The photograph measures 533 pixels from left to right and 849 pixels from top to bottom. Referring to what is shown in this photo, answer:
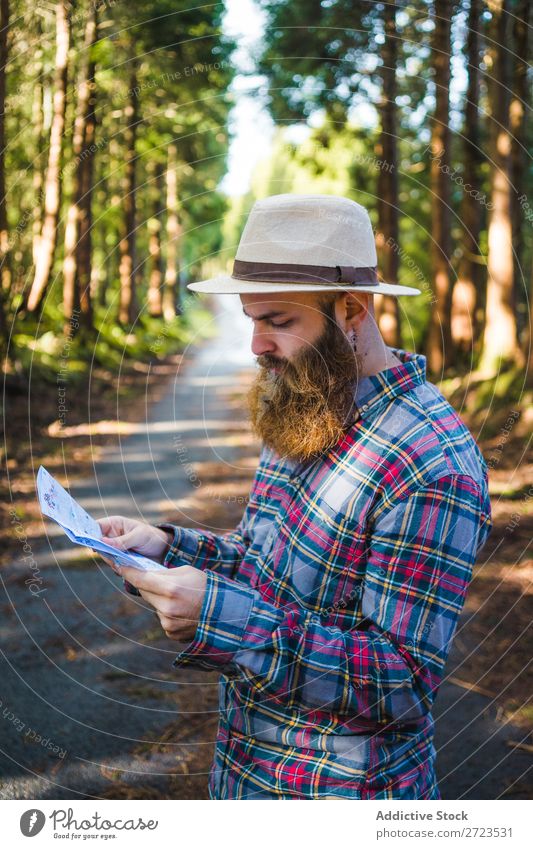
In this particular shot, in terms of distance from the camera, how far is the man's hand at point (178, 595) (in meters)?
1.83

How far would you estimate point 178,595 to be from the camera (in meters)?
1.83

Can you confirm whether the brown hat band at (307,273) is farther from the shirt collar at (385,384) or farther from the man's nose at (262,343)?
the shirt collar at (385,384)

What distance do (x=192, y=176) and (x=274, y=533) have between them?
1129 inches

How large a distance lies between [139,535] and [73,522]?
1.44 feet

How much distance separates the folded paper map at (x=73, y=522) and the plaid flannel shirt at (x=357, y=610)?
0.73 ft

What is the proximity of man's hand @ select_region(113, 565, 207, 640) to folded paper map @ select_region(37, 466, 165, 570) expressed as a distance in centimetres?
6

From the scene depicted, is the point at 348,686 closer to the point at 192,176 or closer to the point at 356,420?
the point at 356,420

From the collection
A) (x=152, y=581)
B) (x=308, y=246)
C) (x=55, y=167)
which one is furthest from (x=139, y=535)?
(x=55, y=167)

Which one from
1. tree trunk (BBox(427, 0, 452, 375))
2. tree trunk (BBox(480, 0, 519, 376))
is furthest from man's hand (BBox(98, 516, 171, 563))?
tree trunk (BBox(427, 0, 452, 375))

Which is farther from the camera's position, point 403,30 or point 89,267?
point 89,267

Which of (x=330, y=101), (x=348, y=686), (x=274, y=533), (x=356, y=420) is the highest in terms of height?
(x=330, y=101)

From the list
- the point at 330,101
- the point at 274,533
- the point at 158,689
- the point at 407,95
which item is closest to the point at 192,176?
the point at 407,95

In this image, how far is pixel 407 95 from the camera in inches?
771

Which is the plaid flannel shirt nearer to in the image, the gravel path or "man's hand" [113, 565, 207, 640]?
"man's hand" [113, 565, 207, 640]
